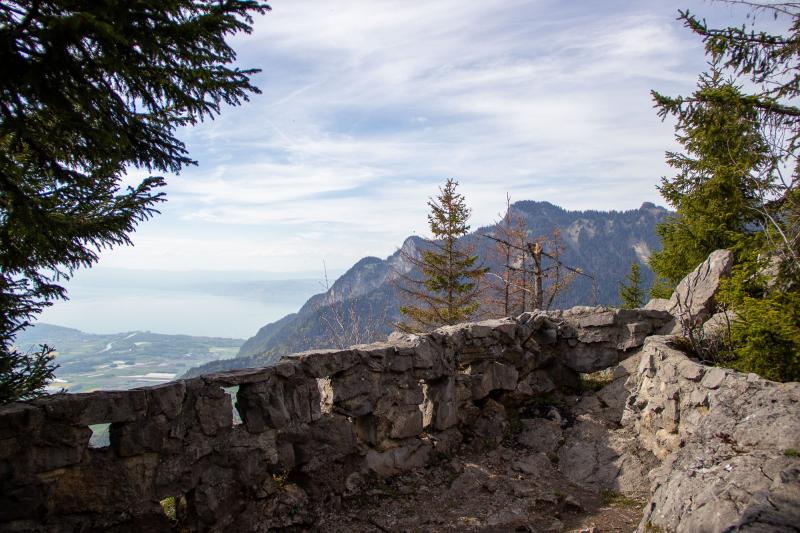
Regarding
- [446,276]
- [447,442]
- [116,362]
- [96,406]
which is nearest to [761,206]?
[447,442]

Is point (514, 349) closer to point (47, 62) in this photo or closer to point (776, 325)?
point (776, 325)

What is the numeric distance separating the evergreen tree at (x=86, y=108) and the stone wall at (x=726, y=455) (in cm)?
589

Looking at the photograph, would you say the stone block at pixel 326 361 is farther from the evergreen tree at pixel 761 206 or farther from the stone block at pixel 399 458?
the evergreen tree at pixel 761 206

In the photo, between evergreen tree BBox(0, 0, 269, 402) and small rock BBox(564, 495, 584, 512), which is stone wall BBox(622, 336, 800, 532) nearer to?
small rock BBox(564, 495, 584, 512)

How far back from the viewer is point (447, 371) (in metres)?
9.64

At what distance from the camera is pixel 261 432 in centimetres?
733

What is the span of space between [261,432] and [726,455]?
574 centimetres

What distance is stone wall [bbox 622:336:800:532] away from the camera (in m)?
4.44

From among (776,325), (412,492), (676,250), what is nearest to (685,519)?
(776,325)

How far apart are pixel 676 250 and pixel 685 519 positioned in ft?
43.6

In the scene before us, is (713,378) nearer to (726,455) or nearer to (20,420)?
(726,455)

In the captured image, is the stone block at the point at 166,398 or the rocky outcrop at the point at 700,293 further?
the rocky outcrop at the point at 700,293

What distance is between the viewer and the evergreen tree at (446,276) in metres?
24.1

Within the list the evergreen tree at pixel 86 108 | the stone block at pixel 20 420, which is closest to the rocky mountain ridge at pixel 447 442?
the stone block at pixel 20 420
